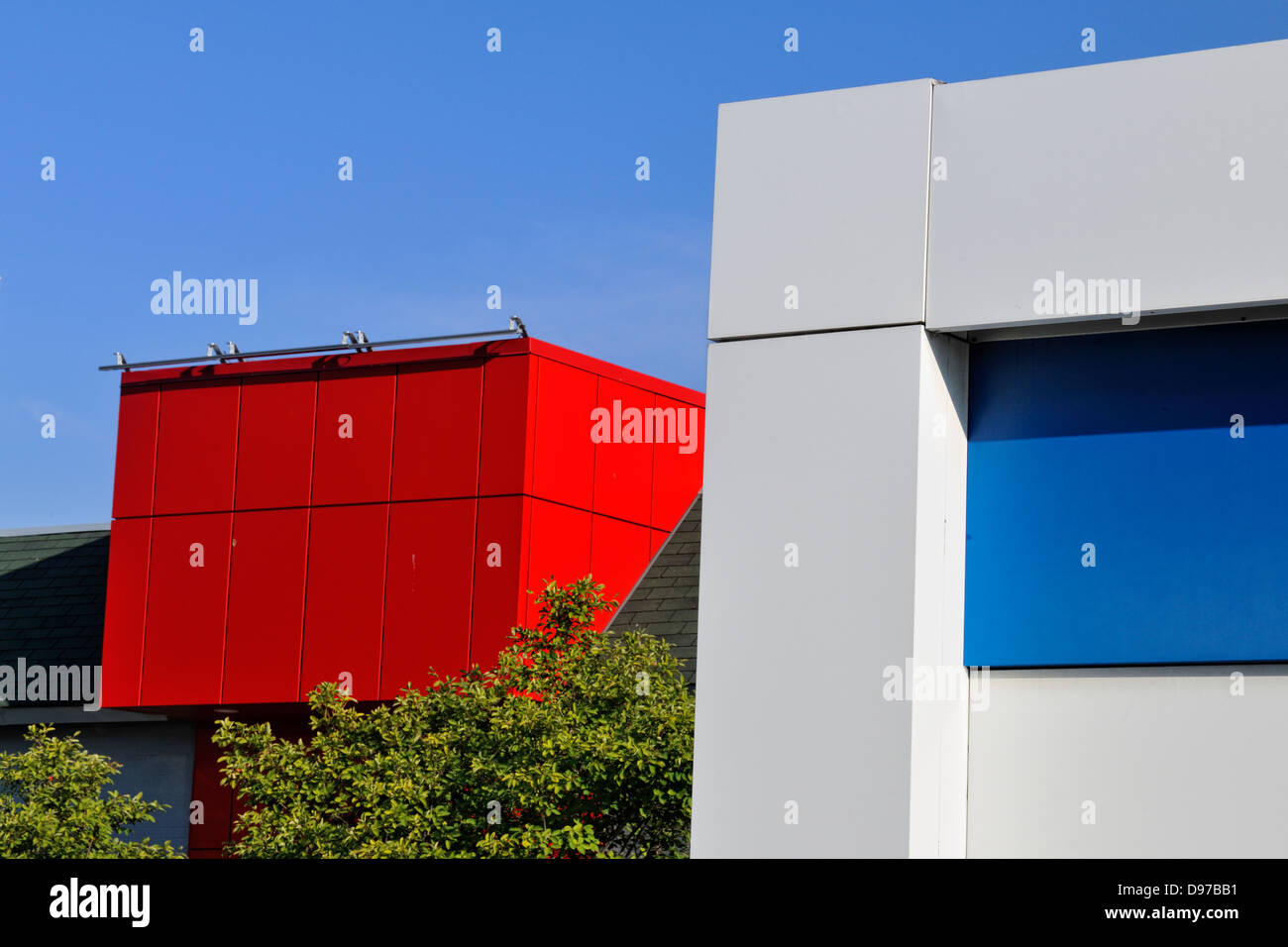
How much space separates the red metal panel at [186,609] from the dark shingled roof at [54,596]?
6.20 feet

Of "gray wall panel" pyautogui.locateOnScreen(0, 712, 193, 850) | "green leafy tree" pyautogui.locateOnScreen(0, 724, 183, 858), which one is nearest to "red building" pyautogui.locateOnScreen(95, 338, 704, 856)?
"gray wall panel" pyautogui.locateOnScreen(0, 712, 193, 850)

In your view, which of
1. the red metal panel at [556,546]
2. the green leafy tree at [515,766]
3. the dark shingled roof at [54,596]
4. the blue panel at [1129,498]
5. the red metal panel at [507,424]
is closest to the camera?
the blue panel at [1129,498]

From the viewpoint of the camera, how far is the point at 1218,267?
21.4 feet

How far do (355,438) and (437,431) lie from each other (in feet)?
3.98

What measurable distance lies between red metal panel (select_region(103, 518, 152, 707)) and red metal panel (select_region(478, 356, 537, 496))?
17.0ft

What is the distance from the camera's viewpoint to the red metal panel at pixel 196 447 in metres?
22.4

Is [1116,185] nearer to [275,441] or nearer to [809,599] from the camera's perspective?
[809,599]

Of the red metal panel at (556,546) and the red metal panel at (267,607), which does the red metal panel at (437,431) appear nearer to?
the red metal panel at (556,546)

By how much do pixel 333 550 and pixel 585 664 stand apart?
7.46m

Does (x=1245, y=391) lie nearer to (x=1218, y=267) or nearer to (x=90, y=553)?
(x=1218, y=267)

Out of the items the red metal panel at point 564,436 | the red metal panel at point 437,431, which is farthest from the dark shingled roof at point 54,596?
the red metal panel at point 564,436

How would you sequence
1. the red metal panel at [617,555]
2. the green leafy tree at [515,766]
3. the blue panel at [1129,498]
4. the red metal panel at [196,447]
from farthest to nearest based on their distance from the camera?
the red metal panel at [196,447]
the red metal panel at [617,555]
the green leafy tree at [515,766]
the blue panel at [1129,498]

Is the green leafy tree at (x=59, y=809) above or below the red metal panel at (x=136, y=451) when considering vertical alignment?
below
